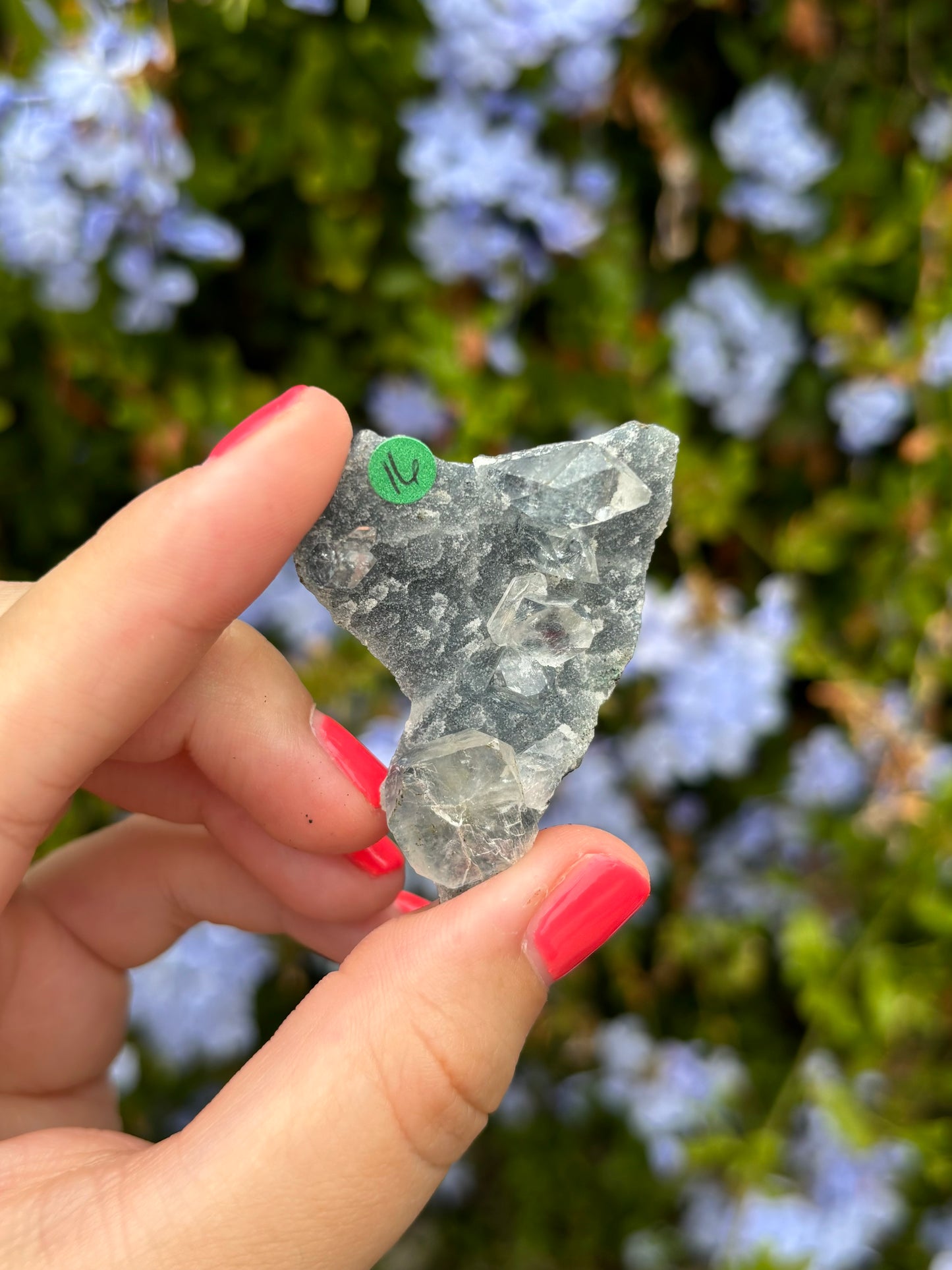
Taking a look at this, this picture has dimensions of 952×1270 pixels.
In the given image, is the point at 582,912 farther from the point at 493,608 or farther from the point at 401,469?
the point at 401,469

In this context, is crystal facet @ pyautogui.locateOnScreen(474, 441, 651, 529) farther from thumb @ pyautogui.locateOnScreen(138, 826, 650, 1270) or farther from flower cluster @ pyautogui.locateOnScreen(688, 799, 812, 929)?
flower cluster @ pyautogui.locateOnScreen(688, 799, 812, 929)

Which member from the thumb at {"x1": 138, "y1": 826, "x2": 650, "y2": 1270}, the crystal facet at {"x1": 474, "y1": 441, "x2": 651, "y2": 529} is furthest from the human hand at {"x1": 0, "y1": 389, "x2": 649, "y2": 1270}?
the crystal facet at {"x1": 474, "y1": 441, "x2": 651, "y2": 529}

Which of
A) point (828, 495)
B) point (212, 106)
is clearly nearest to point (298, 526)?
point (212, 106)

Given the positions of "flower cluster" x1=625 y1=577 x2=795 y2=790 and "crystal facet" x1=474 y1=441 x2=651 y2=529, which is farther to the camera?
"flower cluster" x1=625 y1=577 x2=795 y2=790

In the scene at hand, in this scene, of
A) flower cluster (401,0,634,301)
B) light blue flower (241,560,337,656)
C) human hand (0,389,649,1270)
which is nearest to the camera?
human hand (0,389,649,1270)

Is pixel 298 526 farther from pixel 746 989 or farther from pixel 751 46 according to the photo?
pixel 746 989

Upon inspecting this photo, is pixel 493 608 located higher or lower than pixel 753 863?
higher

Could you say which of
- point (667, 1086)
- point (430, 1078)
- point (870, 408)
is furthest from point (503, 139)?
point (667, 1086)
